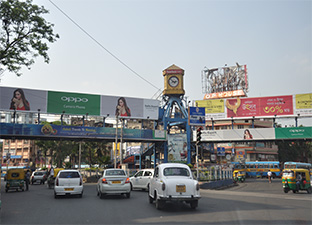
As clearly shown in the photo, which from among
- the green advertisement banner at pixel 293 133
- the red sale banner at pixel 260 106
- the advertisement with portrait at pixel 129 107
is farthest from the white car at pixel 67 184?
the red sale banner at pixel 260 106

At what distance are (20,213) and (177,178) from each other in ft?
20.2

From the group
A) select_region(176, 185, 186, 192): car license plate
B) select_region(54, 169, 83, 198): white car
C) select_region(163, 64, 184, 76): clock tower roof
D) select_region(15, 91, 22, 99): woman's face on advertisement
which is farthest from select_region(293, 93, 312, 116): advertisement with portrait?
select_region(176, 185, 186, 192): car license plate

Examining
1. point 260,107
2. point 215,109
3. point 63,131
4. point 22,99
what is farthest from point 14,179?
point 260,107

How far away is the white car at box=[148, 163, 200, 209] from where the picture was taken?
11.6 meters

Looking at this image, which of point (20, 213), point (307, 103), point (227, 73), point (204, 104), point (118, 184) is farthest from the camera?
point (227, 73)

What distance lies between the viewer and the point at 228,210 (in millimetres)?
11875

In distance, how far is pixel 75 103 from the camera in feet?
145

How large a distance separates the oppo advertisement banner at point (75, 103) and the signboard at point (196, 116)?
5754mm

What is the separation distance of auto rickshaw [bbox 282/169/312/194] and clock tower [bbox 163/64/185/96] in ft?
99.0

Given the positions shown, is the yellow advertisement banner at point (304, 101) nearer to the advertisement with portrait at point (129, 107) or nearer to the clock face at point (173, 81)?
the clock face at point (173, 81)

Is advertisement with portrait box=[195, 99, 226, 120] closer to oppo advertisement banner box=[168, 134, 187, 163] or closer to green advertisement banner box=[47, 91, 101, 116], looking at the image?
oppo advertisement banner box=[168, 134, 187, 163]

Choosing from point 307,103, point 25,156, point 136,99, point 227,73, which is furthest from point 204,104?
point 25,156

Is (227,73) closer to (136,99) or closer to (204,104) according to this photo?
(204,104)

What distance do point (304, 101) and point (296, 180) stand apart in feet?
98.0
